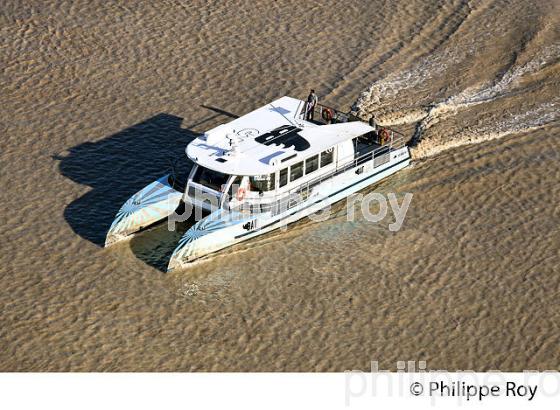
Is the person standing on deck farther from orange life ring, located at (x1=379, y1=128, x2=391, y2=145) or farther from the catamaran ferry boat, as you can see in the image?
orange life ring, located at (x1=379, y1=128, x2=391, y2=145)

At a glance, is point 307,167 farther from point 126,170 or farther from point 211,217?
point 126,170

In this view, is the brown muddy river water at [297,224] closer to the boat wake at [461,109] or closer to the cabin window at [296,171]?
the boat wake at [461,109]

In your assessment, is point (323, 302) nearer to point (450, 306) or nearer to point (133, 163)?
point (450, 306)

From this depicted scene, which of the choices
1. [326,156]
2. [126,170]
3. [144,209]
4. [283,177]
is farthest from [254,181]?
[126,170]

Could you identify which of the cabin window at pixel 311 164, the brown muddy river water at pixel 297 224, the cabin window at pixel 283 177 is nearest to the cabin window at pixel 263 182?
the cabin window at pixel 283 177

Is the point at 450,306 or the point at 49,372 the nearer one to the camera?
the point at 49,372
